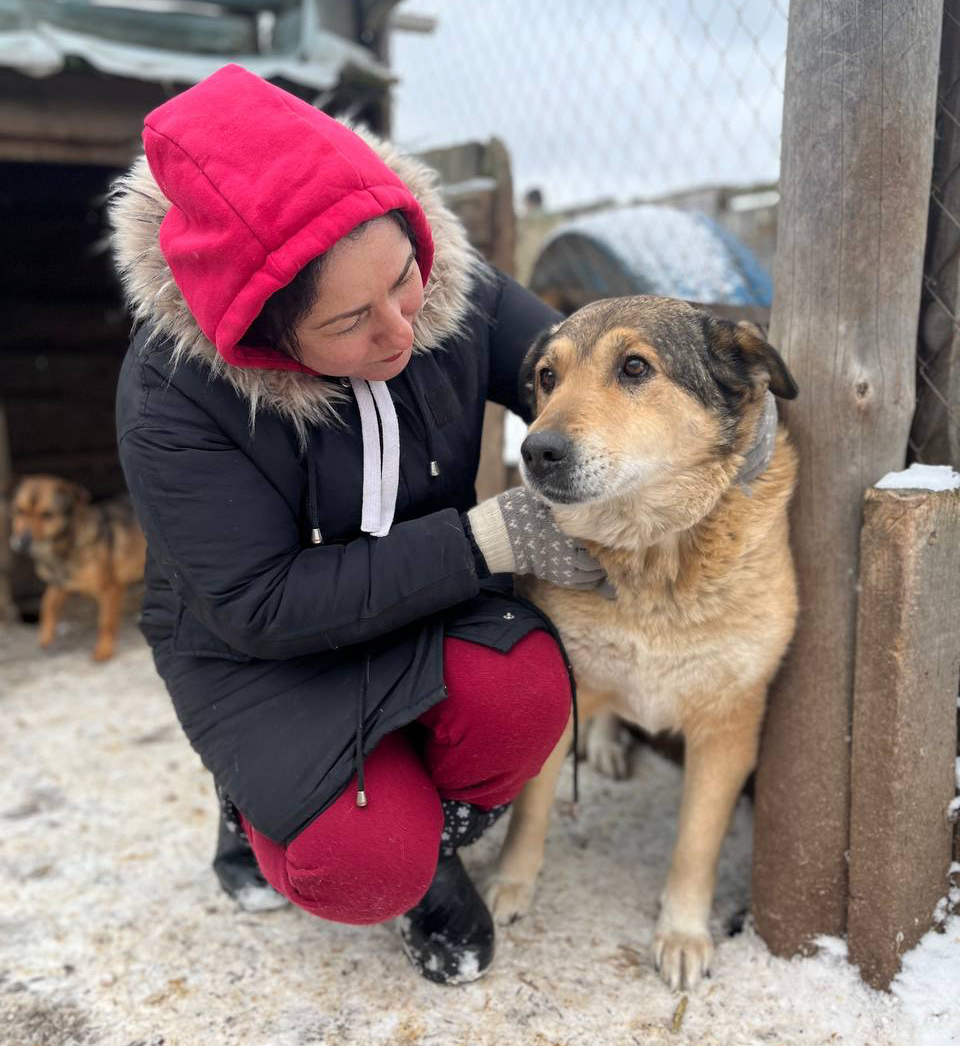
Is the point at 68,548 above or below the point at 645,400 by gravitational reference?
below

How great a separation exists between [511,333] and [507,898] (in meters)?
1.40

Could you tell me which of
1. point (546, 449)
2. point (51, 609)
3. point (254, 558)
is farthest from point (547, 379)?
point (51, 609)

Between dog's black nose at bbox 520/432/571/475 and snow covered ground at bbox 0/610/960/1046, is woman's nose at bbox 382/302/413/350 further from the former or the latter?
snow covered ground at bbox 0/610/960/1046

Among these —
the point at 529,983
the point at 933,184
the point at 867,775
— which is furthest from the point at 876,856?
the point at 933,184

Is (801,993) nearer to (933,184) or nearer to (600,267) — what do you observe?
(933,184)

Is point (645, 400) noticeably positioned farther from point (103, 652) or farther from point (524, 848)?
point (103, 652)

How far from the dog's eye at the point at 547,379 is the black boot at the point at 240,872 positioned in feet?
4.06

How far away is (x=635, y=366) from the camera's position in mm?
1762

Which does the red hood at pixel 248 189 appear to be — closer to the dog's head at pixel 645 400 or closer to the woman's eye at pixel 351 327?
the woman's eye at pixel 351 327

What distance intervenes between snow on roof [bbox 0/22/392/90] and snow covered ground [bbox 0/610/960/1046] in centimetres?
292

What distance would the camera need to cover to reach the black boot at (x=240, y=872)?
2188mm

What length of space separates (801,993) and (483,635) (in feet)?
3.36

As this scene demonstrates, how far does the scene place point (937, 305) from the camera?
1.84 metres

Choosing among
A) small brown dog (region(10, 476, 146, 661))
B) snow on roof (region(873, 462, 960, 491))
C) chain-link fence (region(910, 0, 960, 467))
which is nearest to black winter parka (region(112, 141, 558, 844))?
snow on roof (region(873, 462, 960, 491))
